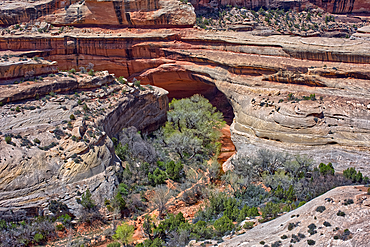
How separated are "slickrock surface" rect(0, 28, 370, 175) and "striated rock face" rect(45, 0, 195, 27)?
121 cm

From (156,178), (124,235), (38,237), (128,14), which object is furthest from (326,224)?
(128,14)

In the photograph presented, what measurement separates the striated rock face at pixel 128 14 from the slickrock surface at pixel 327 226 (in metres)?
25.9

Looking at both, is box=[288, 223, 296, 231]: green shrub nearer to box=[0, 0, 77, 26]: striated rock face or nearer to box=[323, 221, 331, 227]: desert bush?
box=[323, 221, 331, 227]: desert bush

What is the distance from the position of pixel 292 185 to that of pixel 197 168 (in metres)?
8.48

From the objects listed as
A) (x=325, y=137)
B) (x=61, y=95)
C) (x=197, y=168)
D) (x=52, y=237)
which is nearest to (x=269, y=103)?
(x=325, y=137)

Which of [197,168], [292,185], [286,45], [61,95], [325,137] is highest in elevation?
[286,45]

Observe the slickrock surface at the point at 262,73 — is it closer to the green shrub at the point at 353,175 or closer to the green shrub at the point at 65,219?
the green shrub at the point at 353,175

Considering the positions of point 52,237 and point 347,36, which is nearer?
point 52,237

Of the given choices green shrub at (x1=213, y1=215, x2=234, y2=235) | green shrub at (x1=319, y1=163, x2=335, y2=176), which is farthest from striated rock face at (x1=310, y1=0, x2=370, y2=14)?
green shrub at (x1=213, y1=215, x2=234, y2=235)

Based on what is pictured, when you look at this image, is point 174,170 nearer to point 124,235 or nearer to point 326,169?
point 124,235

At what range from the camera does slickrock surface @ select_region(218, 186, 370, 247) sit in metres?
12.4

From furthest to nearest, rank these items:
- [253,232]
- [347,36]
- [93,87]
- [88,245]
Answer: [347,36]
[93,87]
[88,245]
[253,232]

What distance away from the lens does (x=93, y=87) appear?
92.4 ft

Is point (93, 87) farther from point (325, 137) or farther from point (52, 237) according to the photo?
point (325, 137)
